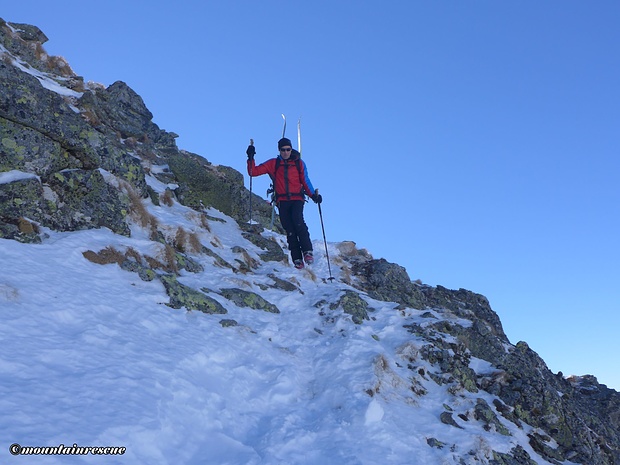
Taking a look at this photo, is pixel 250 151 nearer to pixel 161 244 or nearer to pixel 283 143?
pixel 283 143

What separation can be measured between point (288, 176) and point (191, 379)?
25.0 ft

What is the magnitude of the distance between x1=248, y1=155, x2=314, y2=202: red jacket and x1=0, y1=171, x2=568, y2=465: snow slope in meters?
3.16

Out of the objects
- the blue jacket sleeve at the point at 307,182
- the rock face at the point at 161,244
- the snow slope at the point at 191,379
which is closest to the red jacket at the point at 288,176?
the blue jacket sleeve at the point at 307,182

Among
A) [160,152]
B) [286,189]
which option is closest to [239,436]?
[286,189]

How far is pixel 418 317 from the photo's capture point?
1364 cm

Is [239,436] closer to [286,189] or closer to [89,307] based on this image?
[89,307]

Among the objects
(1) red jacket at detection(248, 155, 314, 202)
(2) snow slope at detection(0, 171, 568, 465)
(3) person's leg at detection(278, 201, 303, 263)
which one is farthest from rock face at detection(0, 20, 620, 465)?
(1) red jacket at detection(248, 155, 314, 202)

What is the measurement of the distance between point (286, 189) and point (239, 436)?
8172 millimetres

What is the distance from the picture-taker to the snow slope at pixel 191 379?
4.90 meters

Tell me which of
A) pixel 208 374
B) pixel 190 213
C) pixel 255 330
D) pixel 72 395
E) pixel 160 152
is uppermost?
pixel 160 152

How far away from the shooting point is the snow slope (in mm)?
4898

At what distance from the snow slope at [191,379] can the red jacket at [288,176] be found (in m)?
3.16

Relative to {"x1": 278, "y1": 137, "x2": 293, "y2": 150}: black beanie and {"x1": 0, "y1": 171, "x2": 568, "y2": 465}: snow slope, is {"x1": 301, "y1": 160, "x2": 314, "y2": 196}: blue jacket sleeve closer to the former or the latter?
{"x1": 278, "y1": 137, "x2": 293, "y2": 150}: black beanie

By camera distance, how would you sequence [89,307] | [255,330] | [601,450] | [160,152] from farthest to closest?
[160,152] → [601,450] → [255,330] → [89,307]
